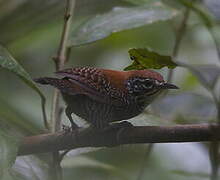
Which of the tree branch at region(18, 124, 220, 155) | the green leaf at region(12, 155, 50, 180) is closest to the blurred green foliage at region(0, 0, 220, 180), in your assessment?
the green leaf at region(12, 155, 50, 180)

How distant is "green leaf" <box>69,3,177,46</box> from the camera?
10.1 ft

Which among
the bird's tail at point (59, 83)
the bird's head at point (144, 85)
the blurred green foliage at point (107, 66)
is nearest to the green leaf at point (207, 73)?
the blurred green foliage at point (107, 66)

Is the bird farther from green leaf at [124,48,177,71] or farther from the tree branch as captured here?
green leaf at [124,48,177,71]

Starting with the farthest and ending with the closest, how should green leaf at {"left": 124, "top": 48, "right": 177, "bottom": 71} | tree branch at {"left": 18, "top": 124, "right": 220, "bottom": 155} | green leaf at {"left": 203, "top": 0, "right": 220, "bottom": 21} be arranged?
green leaf at {"left": 203, "top": 0, "right": 220, "bottom": 21}
green leaf at {"left": 124, "top": 48, "right": 177, "bottom": 71}
tree branch at {"left": 18, "top": 124, "right": 220, "bottom": 155}

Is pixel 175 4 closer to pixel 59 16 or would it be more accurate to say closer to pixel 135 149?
pixel 59 16

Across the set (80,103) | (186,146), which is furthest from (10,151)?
(186,146)

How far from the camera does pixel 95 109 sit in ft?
10.1

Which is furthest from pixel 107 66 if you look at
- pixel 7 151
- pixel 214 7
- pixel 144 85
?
pixel 7 151

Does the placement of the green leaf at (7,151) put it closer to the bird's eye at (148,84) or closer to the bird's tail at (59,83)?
the bird's tail at (59,83)

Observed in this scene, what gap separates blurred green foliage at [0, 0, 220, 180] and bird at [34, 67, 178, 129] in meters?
0.14

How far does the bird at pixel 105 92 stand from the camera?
3063mm

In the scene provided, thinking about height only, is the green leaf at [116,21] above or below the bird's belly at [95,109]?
above

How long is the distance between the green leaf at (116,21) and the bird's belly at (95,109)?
29 centimetres

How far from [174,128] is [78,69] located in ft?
3.43
